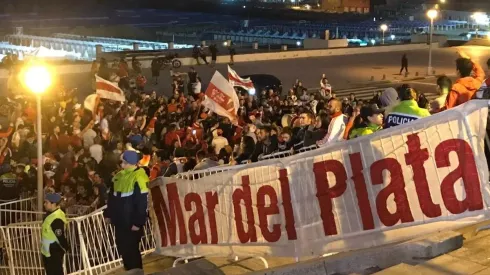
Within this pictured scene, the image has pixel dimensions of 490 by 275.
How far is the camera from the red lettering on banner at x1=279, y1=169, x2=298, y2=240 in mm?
6320

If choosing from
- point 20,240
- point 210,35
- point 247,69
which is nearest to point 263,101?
point 20,240

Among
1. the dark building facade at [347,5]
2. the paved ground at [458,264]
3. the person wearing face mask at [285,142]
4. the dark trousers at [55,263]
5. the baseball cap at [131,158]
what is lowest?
the paved ground at [458,264]

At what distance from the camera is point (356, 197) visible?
6027 millimetres

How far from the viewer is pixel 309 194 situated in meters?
6.23

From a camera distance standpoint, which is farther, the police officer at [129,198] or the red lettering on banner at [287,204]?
the police officer at [129,198]

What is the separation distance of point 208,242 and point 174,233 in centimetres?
45

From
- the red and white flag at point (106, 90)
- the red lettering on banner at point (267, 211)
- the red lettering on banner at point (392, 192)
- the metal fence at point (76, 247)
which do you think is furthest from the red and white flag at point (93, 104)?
the red lettering on banner at point (392, 192)

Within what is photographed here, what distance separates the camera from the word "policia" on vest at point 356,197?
567cm

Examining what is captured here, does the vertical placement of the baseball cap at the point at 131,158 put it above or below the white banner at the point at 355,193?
above

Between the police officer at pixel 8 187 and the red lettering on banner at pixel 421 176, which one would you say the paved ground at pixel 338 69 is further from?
the red lettering on banner at pixel 421 176

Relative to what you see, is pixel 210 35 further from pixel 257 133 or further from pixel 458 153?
pixel 458 153

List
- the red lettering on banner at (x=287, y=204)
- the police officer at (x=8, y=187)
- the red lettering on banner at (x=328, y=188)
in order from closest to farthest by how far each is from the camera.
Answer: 1. the red lettering on banner at (x=328, y=188)
2. the red lettering on banner at (x=287, y=204)
3. the police officer at (x=8, y=187)

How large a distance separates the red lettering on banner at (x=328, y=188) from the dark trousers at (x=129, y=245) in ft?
6.43

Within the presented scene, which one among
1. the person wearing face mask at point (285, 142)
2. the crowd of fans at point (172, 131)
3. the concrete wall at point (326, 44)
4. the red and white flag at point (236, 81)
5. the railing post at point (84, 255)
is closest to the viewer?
the railing post at point (84, 255)
